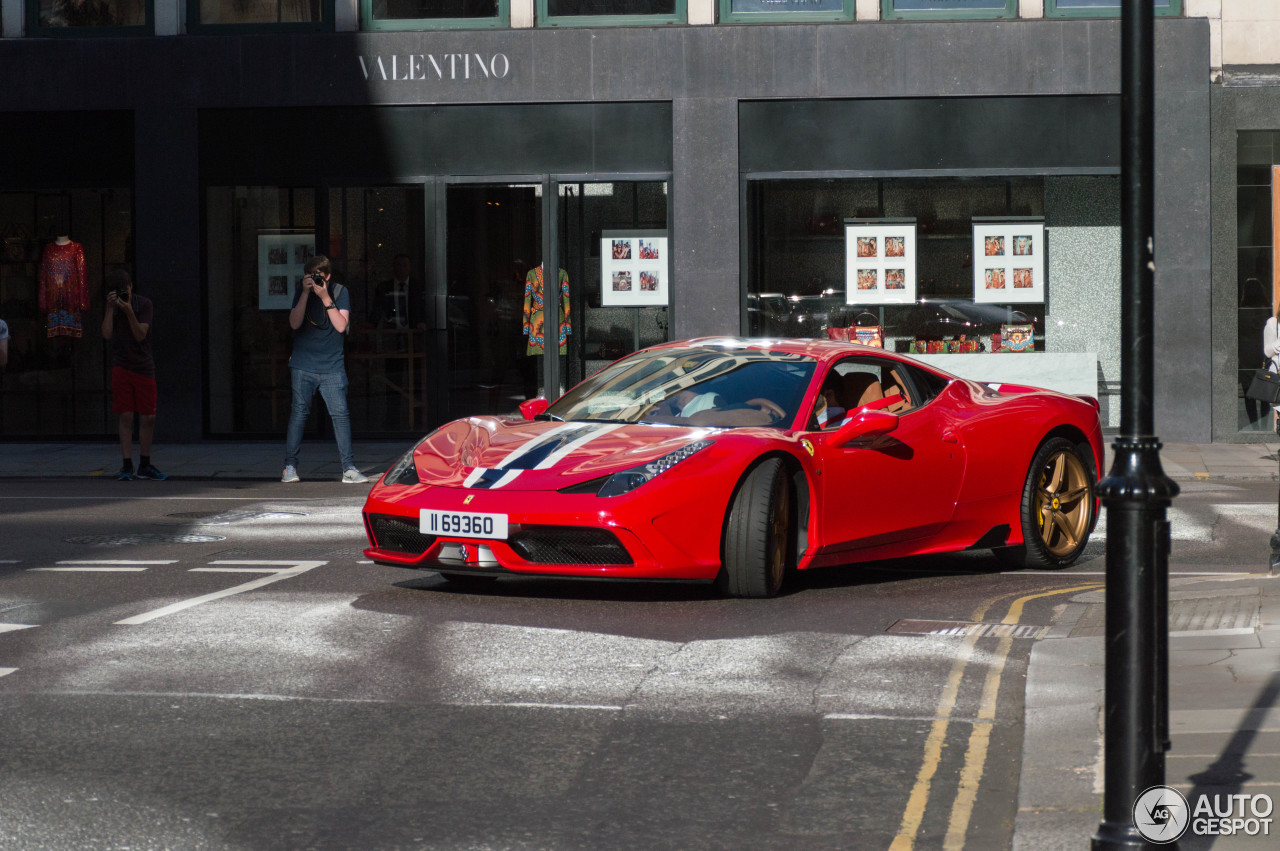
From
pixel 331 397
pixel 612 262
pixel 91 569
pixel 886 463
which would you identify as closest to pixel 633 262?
pixel 612 262

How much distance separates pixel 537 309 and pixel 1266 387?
805 cm

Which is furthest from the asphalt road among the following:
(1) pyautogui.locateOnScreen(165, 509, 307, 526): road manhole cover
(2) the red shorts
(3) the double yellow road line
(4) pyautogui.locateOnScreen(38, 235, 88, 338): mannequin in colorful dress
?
(4) pyautogui.locateOnScreen(38, 235, 88, 338): mannequin in colorful dress

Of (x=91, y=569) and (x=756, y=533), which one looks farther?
(x=91, y=569)

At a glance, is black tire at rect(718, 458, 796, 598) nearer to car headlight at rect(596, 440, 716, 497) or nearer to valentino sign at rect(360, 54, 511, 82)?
car headlight at rect(596, 440, 716, 497)

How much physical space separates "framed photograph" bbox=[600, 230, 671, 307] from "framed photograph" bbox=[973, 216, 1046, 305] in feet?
11.7

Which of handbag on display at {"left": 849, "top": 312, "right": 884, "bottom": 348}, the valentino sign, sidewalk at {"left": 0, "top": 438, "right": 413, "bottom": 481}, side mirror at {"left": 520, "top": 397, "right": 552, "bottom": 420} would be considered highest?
the valentino sign

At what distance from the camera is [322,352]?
15.1 metres

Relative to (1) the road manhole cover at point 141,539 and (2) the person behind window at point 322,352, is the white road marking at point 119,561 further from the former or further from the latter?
(2) the person behind window at point 322,352

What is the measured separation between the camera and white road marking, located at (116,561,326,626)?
7.87 m

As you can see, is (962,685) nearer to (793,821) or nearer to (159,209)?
(793,821)

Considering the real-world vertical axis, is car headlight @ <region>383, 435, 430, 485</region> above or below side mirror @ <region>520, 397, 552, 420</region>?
below

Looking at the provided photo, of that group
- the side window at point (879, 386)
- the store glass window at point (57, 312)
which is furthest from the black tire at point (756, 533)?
the store glass window at point (57, 312)

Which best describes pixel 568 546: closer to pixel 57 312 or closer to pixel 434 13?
pixel 434 13

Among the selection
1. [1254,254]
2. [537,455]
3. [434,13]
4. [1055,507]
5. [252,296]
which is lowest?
[1055,507]
